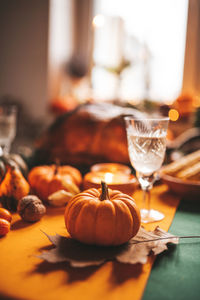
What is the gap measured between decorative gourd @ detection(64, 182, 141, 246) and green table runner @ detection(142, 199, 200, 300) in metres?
0.09

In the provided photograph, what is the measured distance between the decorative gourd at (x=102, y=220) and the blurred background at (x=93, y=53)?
2.83 meters

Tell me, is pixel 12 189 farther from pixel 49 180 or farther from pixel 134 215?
pixel 134 215

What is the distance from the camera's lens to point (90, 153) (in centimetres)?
123

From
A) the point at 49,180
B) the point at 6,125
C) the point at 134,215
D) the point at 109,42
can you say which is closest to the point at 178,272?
the point at 134,215

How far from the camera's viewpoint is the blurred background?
11.6 feet

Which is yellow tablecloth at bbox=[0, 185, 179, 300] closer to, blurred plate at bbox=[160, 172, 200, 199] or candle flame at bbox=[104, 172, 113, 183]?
candle flame at bbox=[104, 172, 113, 183]

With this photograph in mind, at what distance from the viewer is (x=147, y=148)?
851 mm

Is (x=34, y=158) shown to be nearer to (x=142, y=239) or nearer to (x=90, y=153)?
(x=90, y=153)

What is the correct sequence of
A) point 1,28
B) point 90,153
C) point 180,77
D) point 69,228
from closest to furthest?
1. point 69,228
2. point 90,153
3. point 180,77
4. point 1,28

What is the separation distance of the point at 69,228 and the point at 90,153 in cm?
62

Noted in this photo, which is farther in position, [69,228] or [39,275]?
[69,228]

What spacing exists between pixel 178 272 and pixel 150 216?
27 centimetres

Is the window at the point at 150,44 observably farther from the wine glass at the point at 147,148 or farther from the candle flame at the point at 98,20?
the wine glass at the point at 147,148

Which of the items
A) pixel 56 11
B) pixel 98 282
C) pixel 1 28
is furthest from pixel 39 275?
pixel 1 28
